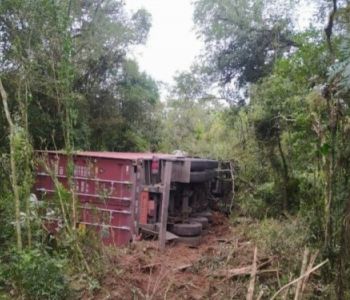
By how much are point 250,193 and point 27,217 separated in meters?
5.81

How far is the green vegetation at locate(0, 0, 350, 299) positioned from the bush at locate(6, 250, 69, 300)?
0.04 feet

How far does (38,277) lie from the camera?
4.56 metres

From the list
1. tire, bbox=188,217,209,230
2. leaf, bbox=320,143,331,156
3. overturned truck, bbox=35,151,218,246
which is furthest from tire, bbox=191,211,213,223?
leaf, bbox=320,143,331,156

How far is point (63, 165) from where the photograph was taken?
7.57m

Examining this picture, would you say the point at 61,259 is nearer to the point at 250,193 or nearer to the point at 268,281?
the point at 268,281

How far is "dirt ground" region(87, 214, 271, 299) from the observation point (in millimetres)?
4891

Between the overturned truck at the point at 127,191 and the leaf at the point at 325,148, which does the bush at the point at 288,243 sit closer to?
the leaf at the point at 325,148

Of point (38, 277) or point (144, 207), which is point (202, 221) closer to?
point (144, 207)

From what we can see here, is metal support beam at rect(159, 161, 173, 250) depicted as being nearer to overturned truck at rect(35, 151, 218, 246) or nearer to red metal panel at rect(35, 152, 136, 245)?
overturned truck at rect(35, 151, 218, 246)

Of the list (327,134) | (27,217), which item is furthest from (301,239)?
(27,217)

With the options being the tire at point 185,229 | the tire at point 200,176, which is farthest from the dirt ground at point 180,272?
the tire at point 200,176

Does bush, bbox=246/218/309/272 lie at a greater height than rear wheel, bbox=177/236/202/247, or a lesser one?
greater

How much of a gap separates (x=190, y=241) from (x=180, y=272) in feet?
5.42

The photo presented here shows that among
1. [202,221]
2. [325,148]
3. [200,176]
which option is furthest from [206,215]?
[325,148]
